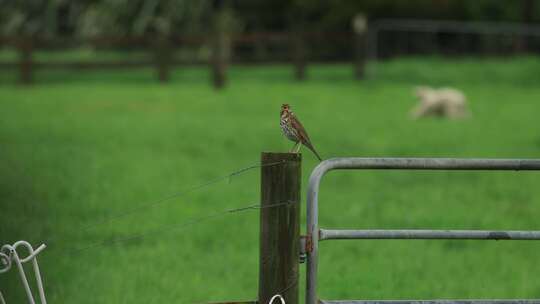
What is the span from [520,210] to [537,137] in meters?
7.15

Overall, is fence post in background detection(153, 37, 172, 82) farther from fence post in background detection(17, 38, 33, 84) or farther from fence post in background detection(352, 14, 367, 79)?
fence post in background detection(352, 14, 367, 79)

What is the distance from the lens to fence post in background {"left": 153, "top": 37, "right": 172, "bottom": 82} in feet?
96.3

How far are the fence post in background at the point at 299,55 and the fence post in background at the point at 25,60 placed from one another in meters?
7.52

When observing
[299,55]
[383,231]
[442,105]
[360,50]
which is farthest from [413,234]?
[360,50]

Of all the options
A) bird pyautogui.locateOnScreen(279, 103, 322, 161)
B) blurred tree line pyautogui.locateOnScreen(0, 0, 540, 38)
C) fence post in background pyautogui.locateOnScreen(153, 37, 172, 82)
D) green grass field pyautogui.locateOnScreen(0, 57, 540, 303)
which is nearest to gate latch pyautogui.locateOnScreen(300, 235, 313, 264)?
bird pyautogui.locateOnScreen(279, 103, 322, 161)

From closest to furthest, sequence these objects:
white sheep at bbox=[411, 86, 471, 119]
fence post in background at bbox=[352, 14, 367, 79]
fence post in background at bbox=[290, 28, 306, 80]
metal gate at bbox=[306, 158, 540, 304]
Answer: metal gate at bbox=[306, 158, 540, 304]
white sheep at bbox=[411, 86, 471, 119]
fence post in background at bbox=[290, 28, 306, 80]
fence post in background at bbox=[352, 14, 367, 79]

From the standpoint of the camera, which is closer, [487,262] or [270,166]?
[270,166]

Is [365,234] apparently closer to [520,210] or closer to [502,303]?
[502,303]

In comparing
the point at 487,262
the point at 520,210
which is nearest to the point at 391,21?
the point at 520,210

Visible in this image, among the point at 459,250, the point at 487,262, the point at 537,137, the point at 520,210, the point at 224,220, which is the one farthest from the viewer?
the point at 537,137

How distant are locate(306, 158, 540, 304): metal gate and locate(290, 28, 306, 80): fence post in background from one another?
85.7 ft

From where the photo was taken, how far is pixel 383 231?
14.0ft

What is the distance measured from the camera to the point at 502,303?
4.41 m

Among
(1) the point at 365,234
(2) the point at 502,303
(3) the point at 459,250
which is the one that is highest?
(1) the point at 365,234
